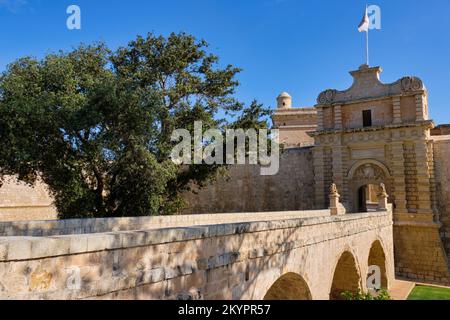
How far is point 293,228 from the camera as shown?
24.8ft

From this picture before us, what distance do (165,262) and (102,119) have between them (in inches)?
358

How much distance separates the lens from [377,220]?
1489 centimetres

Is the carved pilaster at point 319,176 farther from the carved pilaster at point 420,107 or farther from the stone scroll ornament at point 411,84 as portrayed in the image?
the stone scroll ornament at point 411,84

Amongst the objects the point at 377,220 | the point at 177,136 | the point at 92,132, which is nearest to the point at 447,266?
the point at 377,220

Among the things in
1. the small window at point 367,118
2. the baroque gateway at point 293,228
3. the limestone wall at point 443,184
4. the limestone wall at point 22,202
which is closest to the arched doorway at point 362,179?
the baroque gateway at point 293,228

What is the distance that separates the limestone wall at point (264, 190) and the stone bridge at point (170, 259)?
12.6 m

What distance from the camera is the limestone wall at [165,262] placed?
10.2ft

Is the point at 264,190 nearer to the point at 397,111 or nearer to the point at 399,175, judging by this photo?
the point at 399,175

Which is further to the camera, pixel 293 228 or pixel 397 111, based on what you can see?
pixel 397 111

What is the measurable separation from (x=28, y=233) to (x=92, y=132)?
5.46 meters

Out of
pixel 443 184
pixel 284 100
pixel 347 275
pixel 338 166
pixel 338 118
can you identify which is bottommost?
pixel 347 275

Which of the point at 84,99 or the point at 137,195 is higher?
the point at 84,99

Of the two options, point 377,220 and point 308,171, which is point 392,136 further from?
point 377,220

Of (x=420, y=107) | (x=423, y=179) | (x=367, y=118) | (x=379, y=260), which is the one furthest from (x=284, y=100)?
(x=379, y=260)
